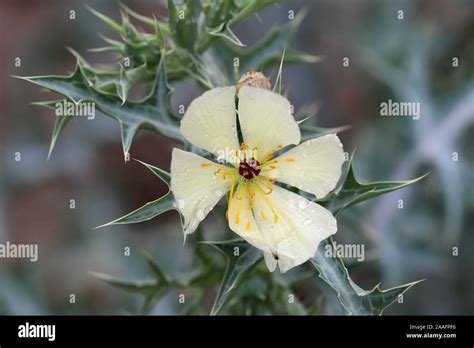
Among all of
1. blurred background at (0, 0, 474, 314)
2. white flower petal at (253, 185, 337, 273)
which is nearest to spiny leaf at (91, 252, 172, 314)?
blurred background at (0, 0, 474, 314)

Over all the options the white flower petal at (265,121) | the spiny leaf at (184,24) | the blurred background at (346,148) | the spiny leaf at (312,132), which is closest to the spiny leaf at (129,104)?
the spiny leaf at (184,24)

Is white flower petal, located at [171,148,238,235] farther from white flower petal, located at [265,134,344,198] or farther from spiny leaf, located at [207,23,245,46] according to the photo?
spiny leaf, located at [207,23,245,46]

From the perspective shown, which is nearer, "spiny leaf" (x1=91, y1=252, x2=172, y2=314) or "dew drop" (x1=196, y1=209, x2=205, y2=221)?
"dew drop" (x1=196, y1=209, x2=205, y2=221)

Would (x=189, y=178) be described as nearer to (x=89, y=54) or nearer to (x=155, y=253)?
(x=155, y=253)

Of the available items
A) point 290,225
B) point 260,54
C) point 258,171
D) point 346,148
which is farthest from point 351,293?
point 346,148

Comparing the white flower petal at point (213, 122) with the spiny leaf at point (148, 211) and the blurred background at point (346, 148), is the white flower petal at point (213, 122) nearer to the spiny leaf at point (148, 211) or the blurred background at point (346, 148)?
the spiny leaf at point (148, 211)

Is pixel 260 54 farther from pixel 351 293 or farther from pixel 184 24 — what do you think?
pixel 351 293
